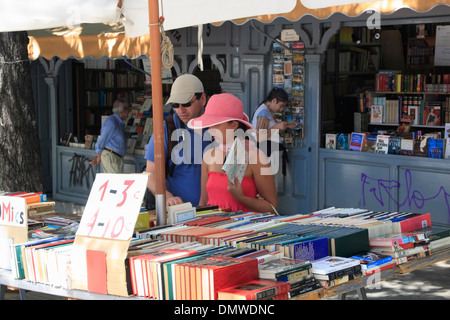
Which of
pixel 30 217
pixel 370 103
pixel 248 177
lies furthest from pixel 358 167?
pixel 30 217

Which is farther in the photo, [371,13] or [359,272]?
[371,13]

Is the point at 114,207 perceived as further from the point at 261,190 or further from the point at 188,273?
the point at 261,190

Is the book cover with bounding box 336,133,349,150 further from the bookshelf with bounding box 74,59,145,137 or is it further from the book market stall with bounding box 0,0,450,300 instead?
the bookshelf with bounding box 74,59,145,137

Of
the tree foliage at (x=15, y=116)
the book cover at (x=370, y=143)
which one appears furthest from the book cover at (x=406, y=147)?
the tree foliage at (x=15, y=116)

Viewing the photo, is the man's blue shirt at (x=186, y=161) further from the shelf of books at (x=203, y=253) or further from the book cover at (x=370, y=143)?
the book cover at (x=370, y=143)

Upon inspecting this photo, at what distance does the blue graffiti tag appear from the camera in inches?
315

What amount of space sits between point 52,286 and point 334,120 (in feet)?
22.7

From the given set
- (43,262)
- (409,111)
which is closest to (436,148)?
(409,111)

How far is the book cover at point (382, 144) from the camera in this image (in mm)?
8484

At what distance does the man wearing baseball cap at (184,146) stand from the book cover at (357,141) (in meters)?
3.79

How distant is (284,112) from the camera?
927 centimetres

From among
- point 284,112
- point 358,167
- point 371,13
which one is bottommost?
point 358,167
